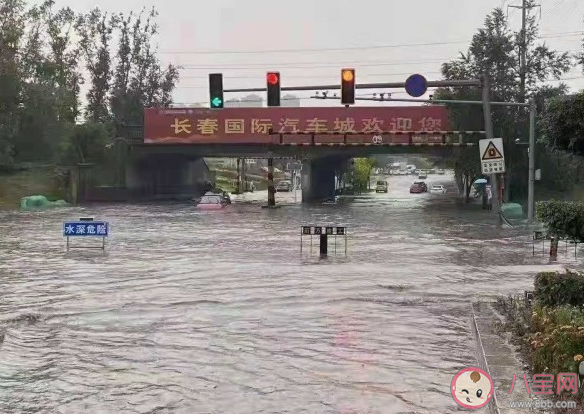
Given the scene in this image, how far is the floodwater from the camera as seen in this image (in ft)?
25.5

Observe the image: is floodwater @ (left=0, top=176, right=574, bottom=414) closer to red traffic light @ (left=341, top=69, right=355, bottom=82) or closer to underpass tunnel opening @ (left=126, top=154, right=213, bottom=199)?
red traffic light @ (left=341, top=69, right=355, bottom=82)

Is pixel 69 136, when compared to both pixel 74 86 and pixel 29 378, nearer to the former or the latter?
pixel 74 86

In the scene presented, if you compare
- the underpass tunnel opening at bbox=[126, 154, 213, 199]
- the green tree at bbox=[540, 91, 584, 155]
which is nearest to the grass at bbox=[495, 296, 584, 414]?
the green tree at bbox=[540, 91, 584, 155]

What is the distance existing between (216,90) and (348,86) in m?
4.37

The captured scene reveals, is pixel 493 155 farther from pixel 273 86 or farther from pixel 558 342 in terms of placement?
pixel 558 342

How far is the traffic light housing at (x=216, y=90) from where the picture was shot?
21281mm

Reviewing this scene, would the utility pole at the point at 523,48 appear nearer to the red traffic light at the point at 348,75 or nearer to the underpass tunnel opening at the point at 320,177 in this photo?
the underpass tunnel opening at the point at 320,177

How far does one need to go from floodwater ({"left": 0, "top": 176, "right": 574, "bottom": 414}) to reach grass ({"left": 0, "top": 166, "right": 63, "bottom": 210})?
3032 centimetres

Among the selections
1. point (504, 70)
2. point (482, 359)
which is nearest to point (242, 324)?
point (482, 359)

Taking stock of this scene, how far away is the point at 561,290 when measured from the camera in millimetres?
9516

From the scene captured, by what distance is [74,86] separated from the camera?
74.5 m

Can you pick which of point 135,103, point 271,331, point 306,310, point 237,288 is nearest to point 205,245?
point 237,288

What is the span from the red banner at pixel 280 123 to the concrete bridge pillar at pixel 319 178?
629 centimetres

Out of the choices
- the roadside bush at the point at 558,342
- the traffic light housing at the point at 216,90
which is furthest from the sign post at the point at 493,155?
the roadside bush at the point at 558,342
